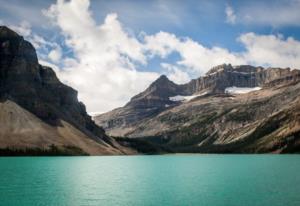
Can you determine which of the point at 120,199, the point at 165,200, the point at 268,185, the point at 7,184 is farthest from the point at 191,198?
the point at 7,184

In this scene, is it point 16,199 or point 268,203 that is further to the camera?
point 16,199

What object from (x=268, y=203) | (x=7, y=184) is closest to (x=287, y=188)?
(x=268, y=203)

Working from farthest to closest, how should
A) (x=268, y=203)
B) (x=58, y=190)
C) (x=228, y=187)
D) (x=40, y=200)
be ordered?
(x=228, y=187) → (x=58, y=190) → (x=40, y=200) → (x=268, y=203)

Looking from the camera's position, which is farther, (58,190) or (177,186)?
(177,186)

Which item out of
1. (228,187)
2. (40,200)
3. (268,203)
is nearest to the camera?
(268,203)

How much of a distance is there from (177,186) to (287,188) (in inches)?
946

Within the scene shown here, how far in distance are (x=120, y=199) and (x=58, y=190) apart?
56.1 feet

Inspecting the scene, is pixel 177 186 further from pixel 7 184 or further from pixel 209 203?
pixel 7 184

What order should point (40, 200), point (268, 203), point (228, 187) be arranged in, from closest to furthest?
1. point (268, 203)
2. point (40, 200)
3. point (228, 187)

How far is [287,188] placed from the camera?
85.9 meters

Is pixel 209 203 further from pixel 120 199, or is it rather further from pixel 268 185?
pixel 268 185

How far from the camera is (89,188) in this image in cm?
9081

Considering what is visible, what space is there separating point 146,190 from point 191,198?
1505cm

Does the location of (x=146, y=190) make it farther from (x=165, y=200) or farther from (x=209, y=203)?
(x=209, y=203)
